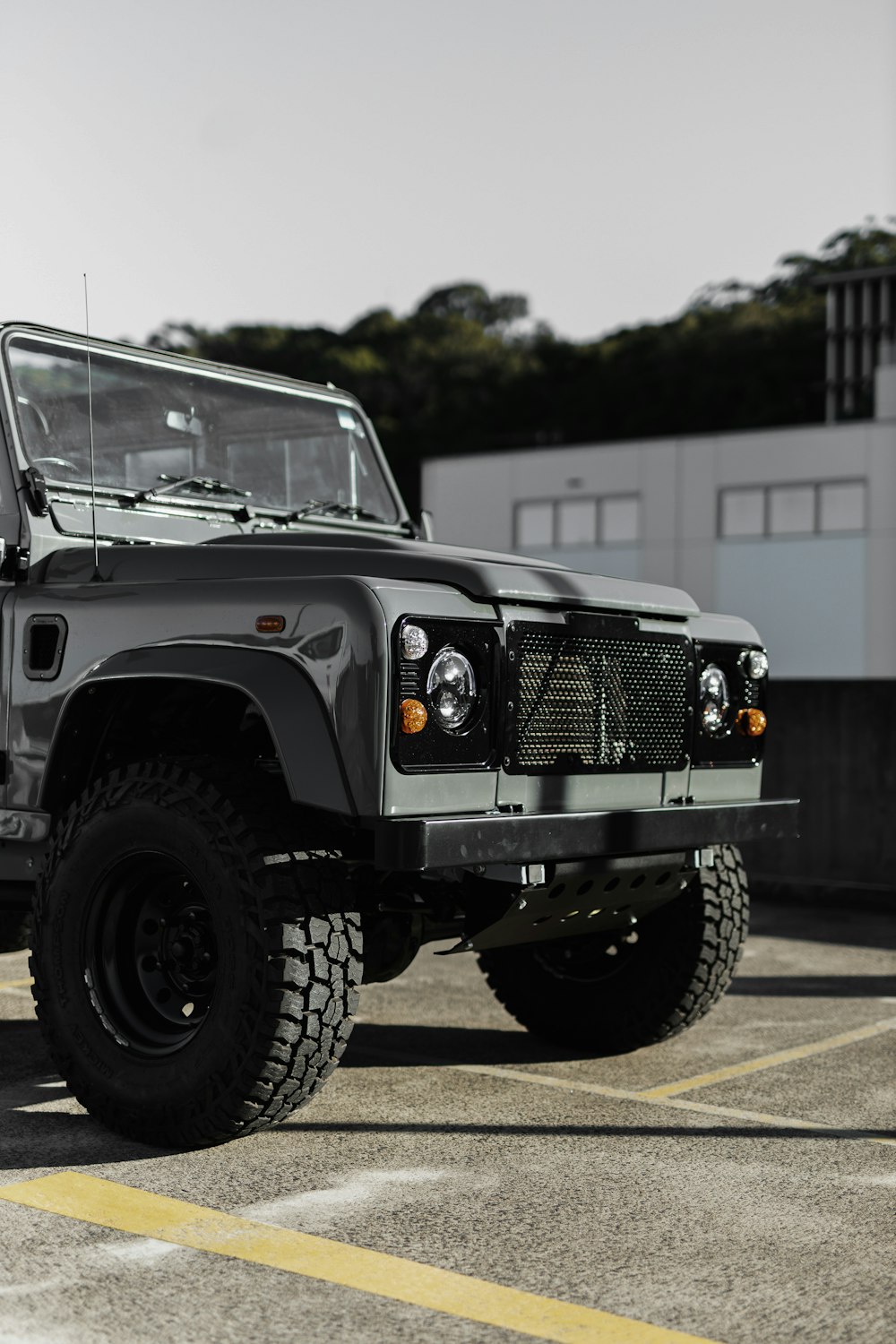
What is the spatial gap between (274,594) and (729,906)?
2.24m

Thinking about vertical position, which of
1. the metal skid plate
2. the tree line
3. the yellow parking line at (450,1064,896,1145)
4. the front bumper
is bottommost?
the yellow parking line at (450,1064,896,1145)

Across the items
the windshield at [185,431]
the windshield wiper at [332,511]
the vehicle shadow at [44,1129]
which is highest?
the windshield at [185,431]

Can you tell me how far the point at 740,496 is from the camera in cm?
4219

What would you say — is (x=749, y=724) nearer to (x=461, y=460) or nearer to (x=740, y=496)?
(x=740, y=496)

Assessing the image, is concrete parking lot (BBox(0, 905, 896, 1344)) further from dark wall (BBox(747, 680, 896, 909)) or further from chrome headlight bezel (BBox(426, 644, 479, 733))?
dark wall (BBox(747, 680, 896, 909))

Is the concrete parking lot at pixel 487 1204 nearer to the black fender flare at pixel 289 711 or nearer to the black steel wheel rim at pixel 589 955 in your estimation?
the black steel wheel rim at pixel 589 955

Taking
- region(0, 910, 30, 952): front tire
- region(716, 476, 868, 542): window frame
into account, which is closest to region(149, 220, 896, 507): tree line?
region(716, 476, 868, 542): window frame

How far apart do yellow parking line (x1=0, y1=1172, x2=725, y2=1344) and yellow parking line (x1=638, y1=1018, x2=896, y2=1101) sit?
5.94 feet

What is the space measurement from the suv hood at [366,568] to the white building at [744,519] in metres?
36.0

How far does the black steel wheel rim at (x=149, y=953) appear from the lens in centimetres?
471

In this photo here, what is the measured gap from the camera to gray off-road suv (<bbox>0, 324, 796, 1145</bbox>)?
441cm

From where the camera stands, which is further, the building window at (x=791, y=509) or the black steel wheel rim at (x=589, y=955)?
the building window at (x=791, y=509)

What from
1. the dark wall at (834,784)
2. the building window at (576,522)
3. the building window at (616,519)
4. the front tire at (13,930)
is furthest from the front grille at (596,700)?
the building window at (576,522)

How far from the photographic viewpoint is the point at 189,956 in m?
4.71
